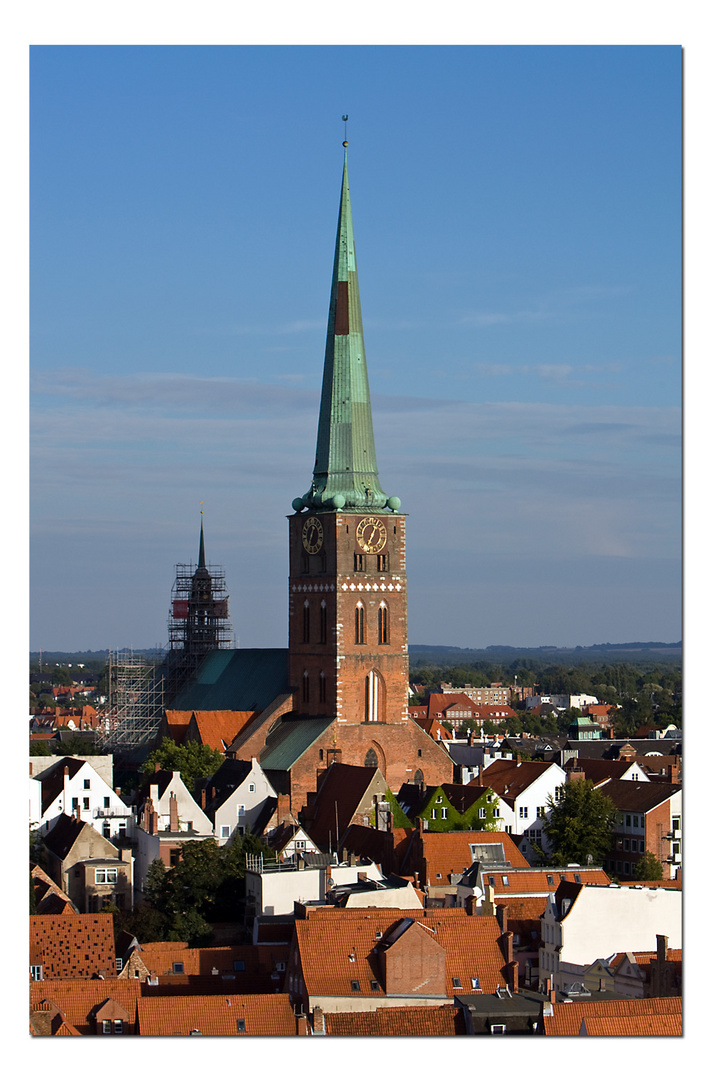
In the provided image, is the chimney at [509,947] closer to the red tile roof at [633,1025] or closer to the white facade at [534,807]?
the red tile roof at [633,1025]

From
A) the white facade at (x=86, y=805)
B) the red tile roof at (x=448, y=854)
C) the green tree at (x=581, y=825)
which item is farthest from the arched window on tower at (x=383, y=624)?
the red tile roof at (x=448, y=854)

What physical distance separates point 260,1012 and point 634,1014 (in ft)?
33.6

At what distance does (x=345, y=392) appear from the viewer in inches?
3974

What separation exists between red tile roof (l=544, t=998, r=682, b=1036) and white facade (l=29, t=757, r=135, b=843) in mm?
36810

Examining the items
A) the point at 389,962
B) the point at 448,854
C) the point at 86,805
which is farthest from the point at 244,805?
the point at 389,962

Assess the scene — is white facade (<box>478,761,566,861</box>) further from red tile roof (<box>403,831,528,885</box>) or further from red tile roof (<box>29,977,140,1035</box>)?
red tile roof (<box>29,977,140,1035</box>)

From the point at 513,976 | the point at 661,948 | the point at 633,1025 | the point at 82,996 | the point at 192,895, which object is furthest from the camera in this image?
the point at 192,895

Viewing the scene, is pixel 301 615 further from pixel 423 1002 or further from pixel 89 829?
pixel 423 1002

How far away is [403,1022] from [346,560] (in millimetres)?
51986

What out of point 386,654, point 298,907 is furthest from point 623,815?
point 298,907

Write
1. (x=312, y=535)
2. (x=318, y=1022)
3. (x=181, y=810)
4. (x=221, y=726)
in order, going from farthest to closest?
(x=221, y=726) < (x=312, y=535) < (x=181, y=810) < (x=318, y=1022)

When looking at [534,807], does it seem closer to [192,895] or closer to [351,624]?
→ [351,624]

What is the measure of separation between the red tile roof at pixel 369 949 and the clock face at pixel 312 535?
42.9 meters

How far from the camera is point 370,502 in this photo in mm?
99250
